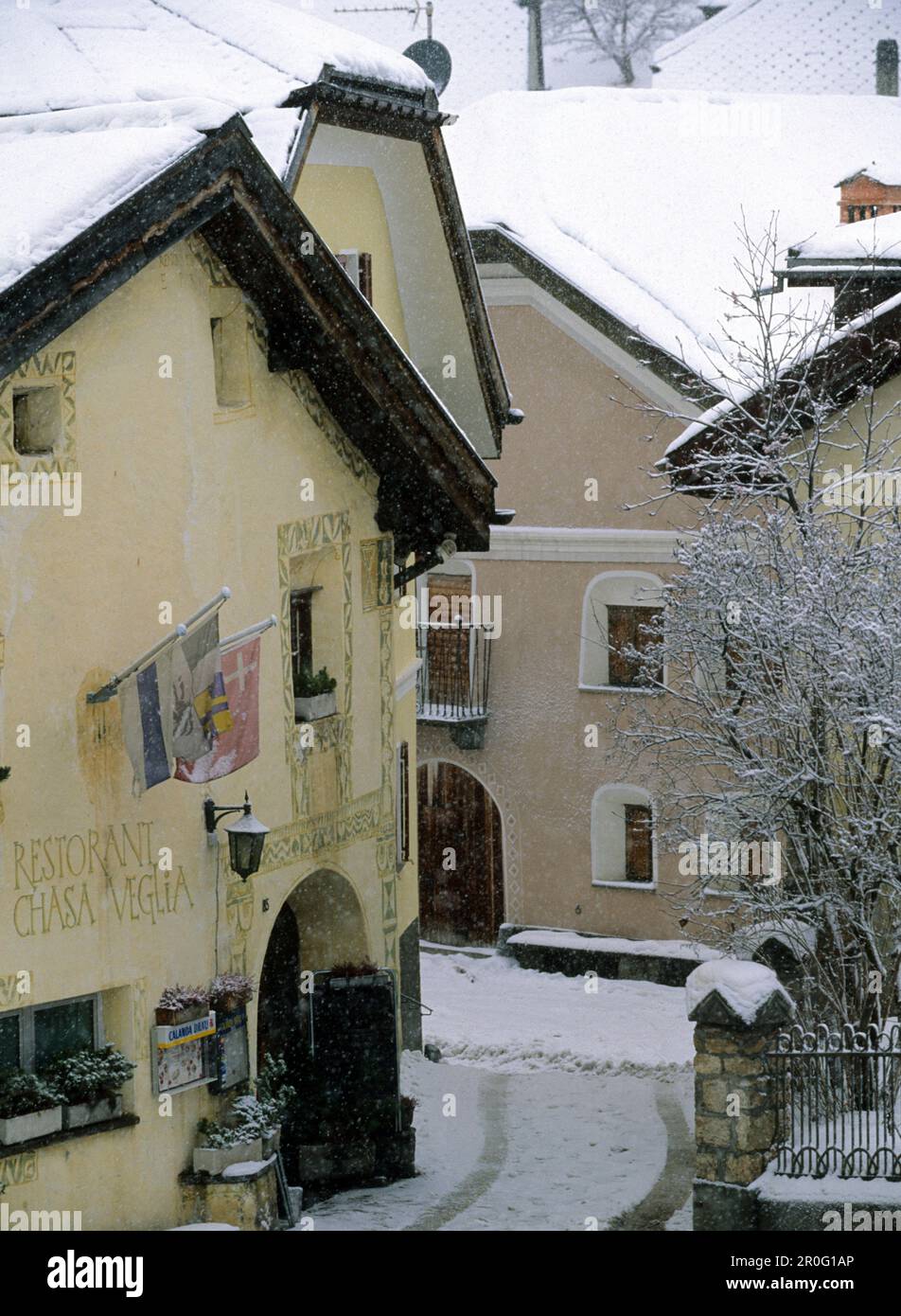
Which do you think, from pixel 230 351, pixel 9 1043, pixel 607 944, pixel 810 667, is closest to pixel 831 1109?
pixel 810 667

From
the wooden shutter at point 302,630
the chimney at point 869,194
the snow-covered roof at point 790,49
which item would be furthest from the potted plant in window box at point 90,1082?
the snow-covered roof at point 790,49

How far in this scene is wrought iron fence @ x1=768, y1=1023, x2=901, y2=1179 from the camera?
598 inches

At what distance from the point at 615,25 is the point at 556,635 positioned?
38614mm

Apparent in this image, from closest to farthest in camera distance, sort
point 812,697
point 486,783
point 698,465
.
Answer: point 812,697 < point 698,465 < point 486,783

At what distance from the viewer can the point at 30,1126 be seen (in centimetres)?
1370

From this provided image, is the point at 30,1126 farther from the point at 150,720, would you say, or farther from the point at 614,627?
the point at 614,627

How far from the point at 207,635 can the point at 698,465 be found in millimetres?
6296

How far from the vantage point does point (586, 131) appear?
33.6m

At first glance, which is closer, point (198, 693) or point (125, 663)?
point (198, 693)

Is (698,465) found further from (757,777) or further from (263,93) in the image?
(263,93)

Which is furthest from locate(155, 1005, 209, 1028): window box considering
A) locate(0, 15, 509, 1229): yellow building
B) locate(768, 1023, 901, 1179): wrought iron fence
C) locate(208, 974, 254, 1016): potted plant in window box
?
locate(768, 1023, 901, 1179): wrought iron fence

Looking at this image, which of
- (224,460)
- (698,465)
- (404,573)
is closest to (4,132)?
(224,460)

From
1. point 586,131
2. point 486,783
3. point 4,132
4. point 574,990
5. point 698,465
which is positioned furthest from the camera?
point 586,131

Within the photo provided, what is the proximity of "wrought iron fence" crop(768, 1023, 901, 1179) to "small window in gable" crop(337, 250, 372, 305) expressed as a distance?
7.98m
